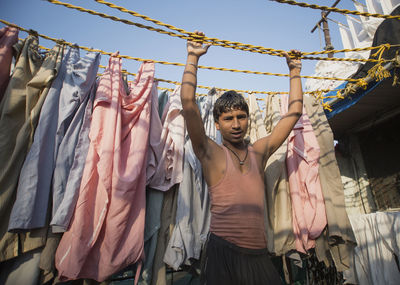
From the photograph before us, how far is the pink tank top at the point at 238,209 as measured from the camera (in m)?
1.13

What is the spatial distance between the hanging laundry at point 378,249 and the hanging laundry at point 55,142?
3476 millimetres

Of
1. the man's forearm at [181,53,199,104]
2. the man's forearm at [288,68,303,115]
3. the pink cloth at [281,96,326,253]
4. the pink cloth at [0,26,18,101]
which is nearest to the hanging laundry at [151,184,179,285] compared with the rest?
the man's forearm at [181,53,199,104]

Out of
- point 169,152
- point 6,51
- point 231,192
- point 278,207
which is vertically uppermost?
point 6,51

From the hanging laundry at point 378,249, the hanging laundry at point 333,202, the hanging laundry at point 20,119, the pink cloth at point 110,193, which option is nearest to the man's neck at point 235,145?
the pink cloth at point 110,193

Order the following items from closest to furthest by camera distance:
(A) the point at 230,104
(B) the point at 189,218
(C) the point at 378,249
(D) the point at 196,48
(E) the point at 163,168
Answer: (D) the point at 196,48, (A) the point at 230,104, (B) the point at 189,218, (E) the point at 163,168, (C) the point at 378,249

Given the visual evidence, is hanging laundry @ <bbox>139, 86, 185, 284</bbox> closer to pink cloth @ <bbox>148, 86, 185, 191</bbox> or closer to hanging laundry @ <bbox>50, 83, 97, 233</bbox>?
pink cloth @ <bbox>148, 86, 185, 191</bbox>

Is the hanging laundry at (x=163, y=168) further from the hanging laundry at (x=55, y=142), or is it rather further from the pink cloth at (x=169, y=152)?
the hanging laundry at (x=55, y=142)

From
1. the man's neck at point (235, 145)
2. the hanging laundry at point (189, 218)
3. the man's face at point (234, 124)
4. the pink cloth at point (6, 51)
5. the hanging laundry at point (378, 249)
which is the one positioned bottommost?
the hanging laundry at point (378, 249)

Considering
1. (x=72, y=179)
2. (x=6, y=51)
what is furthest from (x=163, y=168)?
(x=6, y=51)

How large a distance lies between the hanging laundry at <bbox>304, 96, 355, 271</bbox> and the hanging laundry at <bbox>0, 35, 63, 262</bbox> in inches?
83.7

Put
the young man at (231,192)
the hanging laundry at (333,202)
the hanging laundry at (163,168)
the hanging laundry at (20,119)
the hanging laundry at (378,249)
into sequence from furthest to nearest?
the hanging laundry at (378,249) → the hanging laundry at (333,202) → the hanging laundry at (163,168) → the hanging laundry at (20,119) → the young man at (231,192)

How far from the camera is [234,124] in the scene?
1.36 m

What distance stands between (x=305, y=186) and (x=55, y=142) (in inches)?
81.5

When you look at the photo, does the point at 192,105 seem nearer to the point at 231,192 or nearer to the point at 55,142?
the point at 231,192
